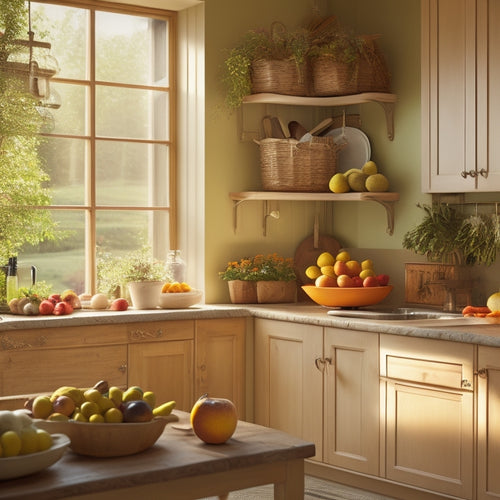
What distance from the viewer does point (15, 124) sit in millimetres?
4832

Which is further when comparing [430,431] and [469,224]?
[469,224]

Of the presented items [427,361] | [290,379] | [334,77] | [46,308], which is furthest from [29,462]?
[334,77]

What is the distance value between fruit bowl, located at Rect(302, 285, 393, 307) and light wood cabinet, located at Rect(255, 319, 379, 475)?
0.86 feet

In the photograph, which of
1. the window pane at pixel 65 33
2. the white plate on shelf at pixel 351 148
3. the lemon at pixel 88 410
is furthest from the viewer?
the white plate on shelf at pixel 351 148

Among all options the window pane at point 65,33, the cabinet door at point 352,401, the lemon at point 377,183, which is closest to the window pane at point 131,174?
the window pane at point 65,33

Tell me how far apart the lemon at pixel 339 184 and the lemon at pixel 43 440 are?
11.5 ft

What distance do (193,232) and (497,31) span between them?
2.09 metres

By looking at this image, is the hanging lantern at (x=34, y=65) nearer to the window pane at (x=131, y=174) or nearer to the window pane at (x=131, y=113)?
the window pane at (x=131, y=113)

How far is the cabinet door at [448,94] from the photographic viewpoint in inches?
187

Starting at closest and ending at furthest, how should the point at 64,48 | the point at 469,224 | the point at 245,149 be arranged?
the point at 469,224
the point at 64,48
the point at 245,149

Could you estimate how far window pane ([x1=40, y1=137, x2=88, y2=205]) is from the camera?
5324mm

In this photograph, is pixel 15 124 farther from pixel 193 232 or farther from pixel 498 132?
pixel 498 132

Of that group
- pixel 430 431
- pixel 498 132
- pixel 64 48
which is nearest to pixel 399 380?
pixel 430 431

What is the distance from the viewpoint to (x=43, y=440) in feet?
7.18
